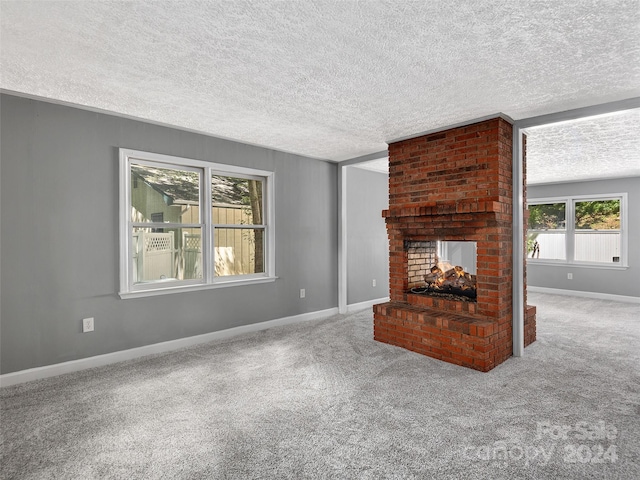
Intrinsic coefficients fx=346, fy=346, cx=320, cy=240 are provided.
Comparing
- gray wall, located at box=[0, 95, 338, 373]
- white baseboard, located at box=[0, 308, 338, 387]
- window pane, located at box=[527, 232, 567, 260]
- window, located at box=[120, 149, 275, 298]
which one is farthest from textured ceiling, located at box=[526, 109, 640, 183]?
white baseboard, located at box=[0, 308, 338, 387]

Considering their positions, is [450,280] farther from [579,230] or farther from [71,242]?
[579,230]

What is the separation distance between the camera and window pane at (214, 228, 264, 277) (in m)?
4.18

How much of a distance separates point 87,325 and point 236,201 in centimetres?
202

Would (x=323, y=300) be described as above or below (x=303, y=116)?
below

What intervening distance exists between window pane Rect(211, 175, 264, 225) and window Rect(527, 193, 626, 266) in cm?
615

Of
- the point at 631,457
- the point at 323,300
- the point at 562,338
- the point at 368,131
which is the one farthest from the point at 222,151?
the point at 562,338

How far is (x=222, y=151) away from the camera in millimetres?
4043

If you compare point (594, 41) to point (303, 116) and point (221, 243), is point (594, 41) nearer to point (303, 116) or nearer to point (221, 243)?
point (303, 116)

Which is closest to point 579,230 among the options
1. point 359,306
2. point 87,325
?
point 359,306

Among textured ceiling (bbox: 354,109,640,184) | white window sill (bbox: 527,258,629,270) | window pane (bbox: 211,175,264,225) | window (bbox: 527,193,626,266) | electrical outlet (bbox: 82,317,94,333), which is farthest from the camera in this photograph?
window (bbox: 527,193,626,266)

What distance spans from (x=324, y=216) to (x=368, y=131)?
171 cm

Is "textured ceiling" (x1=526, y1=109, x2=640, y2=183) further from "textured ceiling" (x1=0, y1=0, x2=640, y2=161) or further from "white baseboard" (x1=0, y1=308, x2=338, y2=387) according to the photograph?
"white baseboard" (x1=0, y1=308, x2=338, y2=387)

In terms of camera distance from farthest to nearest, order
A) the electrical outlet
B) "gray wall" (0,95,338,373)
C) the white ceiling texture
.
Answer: the electrical outlet
"gray wall" (0,95,338,373)
the white ceiling texture

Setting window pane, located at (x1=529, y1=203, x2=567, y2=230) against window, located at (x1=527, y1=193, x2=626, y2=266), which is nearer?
window, located at (x1=527, y1=193, x2=626, y2=266)
